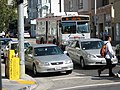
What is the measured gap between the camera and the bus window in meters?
29.4

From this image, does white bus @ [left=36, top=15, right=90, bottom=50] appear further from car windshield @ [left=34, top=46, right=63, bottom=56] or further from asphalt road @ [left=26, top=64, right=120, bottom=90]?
asphalt road @ [left=26, top=64, right=120, bottom=90]

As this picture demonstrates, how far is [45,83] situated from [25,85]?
126 cm

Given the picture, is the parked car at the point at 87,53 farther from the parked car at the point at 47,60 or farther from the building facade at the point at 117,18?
the building facade at the point at 117,18

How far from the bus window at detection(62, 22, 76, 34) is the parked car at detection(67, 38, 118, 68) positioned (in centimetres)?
764

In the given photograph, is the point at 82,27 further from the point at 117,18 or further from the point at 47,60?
the point at 117,18

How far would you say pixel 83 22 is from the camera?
29.7m

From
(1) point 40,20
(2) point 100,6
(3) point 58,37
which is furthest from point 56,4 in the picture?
(3) point 58,37

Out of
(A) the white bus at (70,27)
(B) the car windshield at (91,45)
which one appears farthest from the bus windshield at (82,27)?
(B) the car windshield at (91,45)

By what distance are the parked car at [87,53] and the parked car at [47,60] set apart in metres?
1.57

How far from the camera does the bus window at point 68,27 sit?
29414mm

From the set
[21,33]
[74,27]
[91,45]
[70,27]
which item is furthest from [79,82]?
[70,27]

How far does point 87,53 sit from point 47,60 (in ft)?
9.26

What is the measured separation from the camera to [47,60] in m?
16.7

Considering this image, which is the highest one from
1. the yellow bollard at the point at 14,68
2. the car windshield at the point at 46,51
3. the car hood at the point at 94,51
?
the car windshield at the point at 46,51
